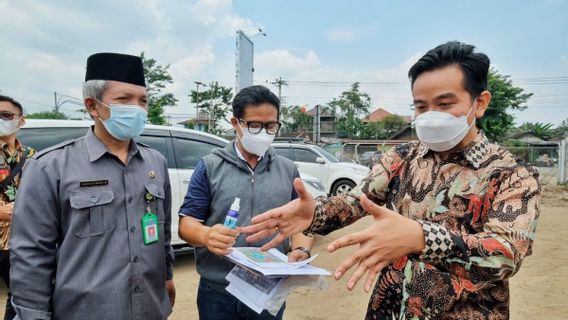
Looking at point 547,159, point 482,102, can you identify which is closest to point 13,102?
point 482,102

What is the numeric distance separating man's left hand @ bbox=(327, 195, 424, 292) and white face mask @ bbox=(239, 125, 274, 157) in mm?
1283

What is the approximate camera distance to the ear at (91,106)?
1854mm

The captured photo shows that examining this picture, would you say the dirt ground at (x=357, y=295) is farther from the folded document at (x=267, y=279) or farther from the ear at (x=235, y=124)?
the ear at (x=235, y=124)

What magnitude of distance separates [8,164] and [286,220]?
2432 mm

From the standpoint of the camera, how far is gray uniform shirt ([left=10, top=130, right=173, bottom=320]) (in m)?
1.54

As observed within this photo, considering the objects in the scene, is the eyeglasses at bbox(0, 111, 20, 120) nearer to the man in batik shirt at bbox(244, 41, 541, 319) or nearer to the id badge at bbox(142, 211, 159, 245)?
the id badge at bbox(142, 211, 159, 245)

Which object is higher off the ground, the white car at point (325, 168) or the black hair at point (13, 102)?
the black hair at point (13, 102)

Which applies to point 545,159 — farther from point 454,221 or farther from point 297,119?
point 297,119

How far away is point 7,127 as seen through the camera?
292 cm

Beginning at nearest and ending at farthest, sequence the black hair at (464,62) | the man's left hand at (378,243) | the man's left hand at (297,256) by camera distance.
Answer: the man's left hand at (378,243) < the black hair at (464,62) < the man's left hand at (297,256)

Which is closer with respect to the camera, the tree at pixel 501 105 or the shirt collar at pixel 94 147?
the shirt collar at pixel 94 147

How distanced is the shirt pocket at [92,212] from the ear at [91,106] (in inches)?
16.8

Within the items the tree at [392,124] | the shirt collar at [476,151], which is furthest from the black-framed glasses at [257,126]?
the tree at [392,124]

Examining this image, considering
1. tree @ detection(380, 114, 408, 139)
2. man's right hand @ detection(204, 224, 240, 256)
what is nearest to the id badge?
man's right hand @ detection(204, 224, 240, 256)
